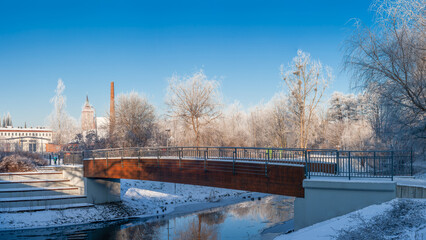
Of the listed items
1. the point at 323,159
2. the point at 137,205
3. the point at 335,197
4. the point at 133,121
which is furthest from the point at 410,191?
the point at 133,121

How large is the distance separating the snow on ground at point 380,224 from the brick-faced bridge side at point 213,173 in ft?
10.4

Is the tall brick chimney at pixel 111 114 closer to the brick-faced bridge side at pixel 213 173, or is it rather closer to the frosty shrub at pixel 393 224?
the brick-faced bridge side at pixel 213 173

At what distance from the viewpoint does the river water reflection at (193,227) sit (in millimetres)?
20000

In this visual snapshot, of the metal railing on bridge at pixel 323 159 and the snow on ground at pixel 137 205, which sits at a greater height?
the metal railing on bridge at pixel 323 159

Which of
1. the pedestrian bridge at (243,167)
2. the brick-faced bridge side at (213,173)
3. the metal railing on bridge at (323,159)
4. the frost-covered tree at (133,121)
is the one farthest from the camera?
the frost-covered tree at (133,121)

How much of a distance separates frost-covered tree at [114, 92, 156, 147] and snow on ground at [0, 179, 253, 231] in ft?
24.2

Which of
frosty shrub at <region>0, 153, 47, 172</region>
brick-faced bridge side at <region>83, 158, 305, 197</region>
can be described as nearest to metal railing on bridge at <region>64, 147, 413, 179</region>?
brick-faced bridge side at <region>83, 158, 305, 197</region>

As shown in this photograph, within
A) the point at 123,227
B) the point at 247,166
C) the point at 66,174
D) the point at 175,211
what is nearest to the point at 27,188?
the point at 66,174

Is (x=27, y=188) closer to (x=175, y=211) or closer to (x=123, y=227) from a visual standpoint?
(x=123, y=227)

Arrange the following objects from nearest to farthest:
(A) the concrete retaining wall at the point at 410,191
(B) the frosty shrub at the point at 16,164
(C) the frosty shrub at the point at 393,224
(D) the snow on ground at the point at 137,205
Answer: (C) the frosty shrub at the point at 393,224 < (A) the concrete retaining wall at the point at 410,191 < (D) the snow on ground at the point at 137,205 < (B) the frosty shrub at the point at 16,164

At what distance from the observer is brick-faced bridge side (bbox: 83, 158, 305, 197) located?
14.8 meters

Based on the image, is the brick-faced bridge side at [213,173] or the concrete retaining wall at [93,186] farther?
the concrete retaining wall at [93,186]

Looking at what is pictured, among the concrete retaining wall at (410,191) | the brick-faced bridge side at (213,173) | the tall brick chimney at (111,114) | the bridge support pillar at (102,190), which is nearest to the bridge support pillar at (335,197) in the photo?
the concrete retaining wall at (410,191)

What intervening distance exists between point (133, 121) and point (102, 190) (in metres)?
15.3
